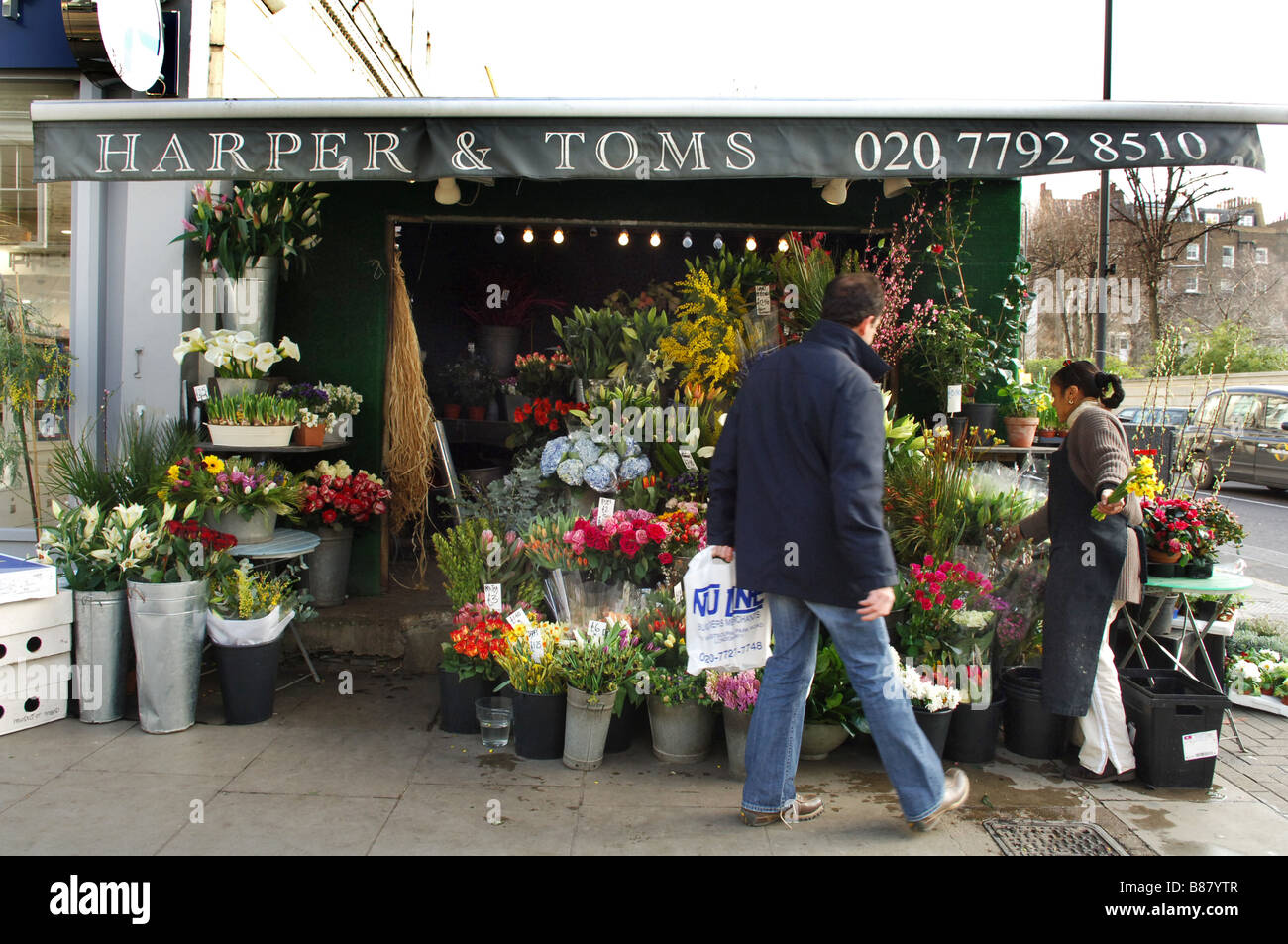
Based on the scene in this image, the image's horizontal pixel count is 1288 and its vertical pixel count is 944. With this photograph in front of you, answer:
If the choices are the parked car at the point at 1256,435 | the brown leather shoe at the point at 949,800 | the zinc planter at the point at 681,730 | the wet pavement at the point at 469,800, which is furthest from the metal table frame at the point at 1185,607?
the parked car at the point at 1256,435

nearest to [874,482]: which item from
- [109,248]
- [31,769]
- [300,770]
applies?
[300,770]

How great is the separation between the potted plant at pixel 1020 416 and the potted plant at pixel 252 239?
429 cm

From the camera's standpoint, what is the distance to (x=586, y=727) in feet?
13.2

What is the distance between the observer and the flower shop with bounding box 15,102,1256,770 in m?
4.13

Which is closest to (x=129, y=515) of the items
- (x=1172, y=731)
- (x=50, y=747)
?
(x=50, y=747)

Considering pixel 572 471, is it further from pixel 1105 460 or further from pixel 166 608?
pixel 1105 460

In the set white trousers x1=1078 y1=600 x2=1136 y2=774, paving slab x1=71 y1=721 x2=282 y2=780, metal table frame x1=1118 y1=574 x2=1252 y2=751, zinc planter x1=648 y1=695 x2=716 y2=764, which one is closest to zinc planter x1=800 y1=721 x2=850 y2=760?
zinc planter x1=648 y1=695 x2=716 y2=764

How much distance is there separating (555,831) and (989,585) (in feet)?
6.93

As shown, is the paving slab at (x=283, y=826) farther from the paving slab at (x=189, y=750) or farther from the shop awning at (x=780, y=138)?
the shop awning at (x=780, y=138)

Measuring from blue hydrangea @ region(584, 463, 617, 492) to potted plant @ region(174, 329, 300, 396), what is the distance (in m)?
1.87

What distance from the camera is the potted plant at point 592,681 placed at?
157 inches

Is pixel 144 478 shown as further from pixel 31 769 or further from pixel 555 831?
pixel 555 831

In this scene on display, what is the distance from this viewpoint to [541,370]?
595 centimetres

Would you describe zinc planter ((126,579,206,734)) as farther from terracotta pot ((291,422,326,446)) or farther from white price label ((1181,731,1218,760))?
white price label ((1181,731,1218,760))
